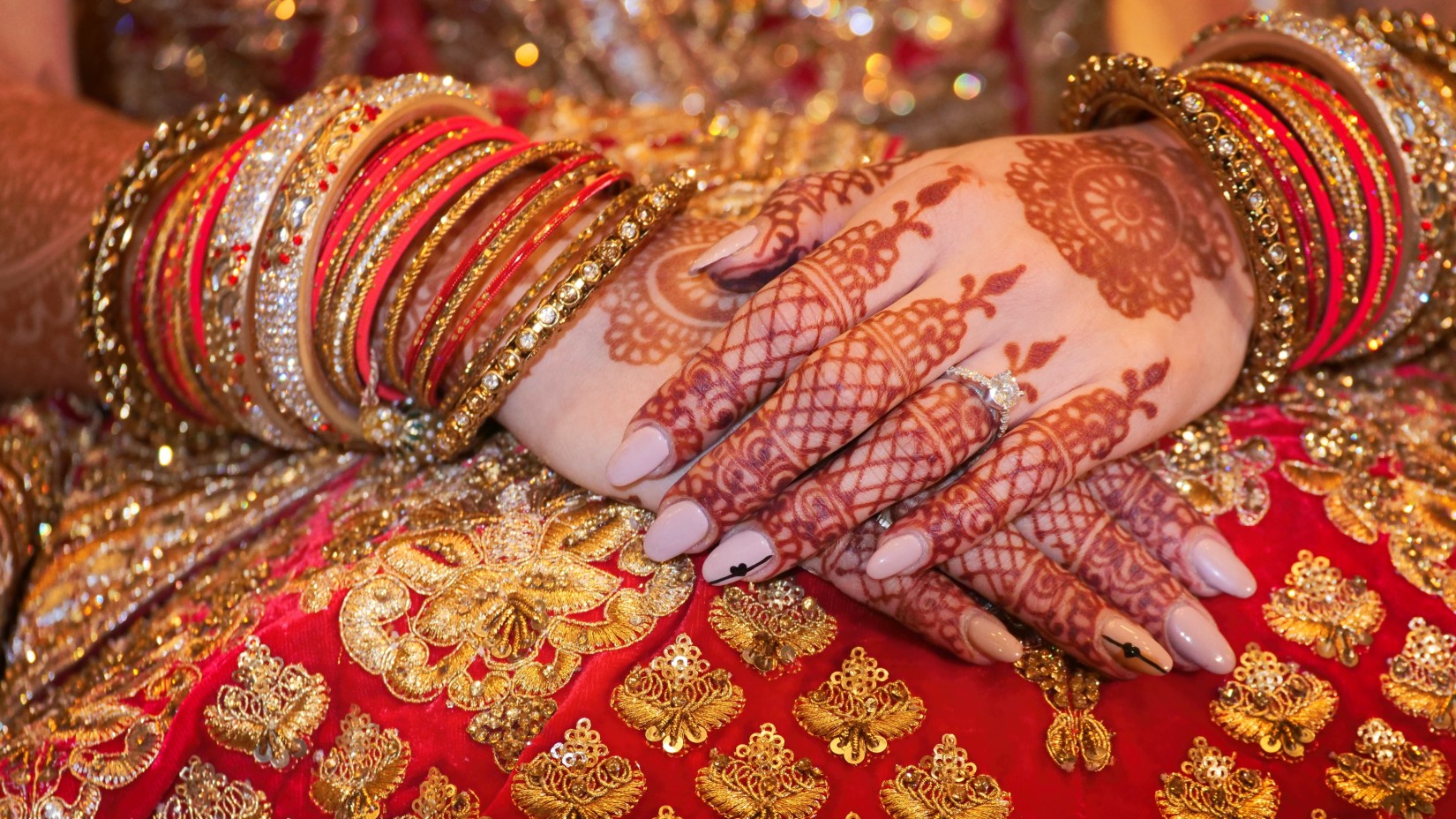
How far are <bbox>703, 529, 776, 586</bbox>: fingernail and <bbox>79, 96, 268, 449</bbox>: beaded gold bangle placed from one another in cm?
49

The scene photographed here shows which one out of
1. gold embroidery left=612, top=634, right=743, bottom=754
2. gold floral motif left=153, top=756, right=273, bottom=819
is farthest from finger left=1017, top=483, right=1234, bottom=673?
gold floral motif left=153, top=756, right=273, bottom=819

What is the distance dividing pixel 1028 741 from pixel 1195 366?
0.84ft

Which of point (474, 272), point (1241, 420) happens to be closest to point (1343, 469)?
point (1241, 420)

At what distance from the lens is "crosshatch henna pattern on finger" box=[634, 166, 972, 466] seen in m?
0.62

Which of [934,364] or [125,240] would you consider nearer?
[934,364]

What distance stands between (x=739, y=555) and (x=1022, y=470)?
0.17 metres

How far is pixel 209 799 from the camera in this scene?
63 centimetres

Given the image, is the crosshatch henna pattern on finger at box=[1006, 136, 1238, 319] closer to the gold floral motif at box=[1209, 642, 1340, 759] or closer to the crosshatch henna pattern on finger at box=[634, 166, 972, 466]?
the crosshatch henna pattern on finger at box=[634, 166, 972, 466]

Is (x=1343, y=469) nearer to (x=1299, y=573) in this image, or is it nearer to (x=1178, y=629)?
(x=1299, y=573)

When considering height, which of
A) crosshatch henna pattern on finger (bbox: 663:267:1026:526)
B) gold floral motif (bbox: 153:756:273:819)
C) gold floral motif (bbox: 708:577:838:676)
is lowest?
gold floral motif (bbox: 153:756:273:819)

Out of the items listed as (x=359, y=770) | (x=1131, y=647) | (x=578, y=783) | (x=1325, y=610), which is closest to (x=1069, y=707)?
(x=1131, y=647)

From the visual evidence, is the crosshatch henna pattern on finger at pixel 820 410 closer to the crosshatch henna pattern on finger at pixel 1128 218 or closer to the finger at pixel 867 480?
the finger at pixel 867 480

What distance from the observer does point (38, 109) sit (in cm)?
93

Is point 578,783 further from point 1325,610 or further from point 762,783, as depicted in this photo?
point 1325,610
